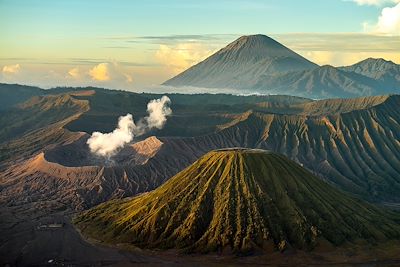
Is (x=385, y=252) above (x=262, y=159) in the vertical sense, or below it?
below

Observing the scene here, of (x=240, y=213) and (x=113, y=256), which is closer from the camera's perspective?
(x=113, y=256)

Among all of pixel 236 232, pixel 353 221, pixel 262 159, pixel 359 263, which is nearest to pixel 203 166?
pixel 262 159

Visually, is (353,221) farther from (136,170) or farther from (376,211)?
(136,170)

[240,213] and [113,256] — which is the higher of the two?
[240,213]

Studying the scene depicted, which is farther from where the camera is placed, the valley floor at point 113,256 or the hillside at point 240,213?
the hillside at point 240,213
